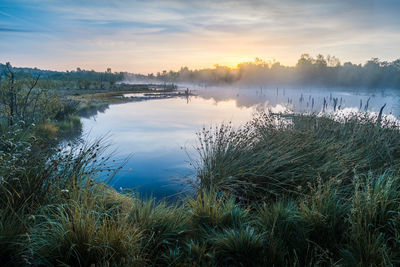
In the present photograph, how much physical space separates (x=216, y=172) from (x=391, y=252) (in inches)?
134

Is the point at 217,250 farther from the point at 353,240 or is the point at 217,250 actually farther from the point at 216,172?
the point at 216,172

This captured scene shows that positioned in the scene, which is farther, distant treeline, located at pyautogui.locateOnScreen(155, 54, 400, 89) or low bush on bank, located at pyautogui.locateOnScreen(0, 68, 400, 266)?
distant treeline, located at pyautogui.locateOnScreen(155, 54, 400, 89)

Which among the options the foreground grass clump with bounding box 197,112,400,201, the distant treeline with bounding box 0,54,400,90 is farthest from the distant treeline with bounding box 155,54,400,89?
the foreground grass clump with bounding box 197,112,400,201

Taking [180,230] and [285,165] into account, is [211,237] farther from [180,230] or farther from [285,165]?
[285,165]

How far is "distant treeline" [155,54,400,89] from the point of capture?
67.2 m

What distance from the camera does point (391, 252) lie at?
2.58 meters

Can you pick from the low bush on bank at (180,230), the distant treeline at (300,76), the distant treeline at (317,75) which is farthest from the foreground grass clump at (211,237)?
the distant treeline at (317,75)

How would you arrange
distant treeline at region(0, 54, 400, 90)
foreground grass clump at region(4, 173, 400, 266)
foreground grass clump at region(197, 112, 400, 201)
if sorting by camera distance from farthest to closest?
distant treeline at region(0, 54, 400, 90) < foreground grass clump at region(197, 112, 400, 201) < foreground grass clump at region(4, 173, 400, 266)

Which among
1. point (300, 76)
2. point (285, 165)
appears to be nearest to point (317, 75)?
point (300, 76)

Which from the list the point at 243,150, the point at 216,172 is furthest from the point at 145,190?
the point at 243,150

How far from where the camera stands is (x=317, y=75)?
84062mm

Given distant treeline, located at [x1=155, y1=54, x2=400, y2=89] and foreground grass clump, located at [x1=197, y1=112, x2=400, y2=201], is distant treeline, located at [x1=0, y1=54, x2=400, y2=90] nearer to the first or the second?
distant treeline, located at [x1=155, y1=54, x2=400, y2=89]

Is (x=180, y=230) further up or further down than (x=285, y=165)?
further down

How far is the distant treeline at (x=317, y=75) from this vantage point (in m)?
67.2
